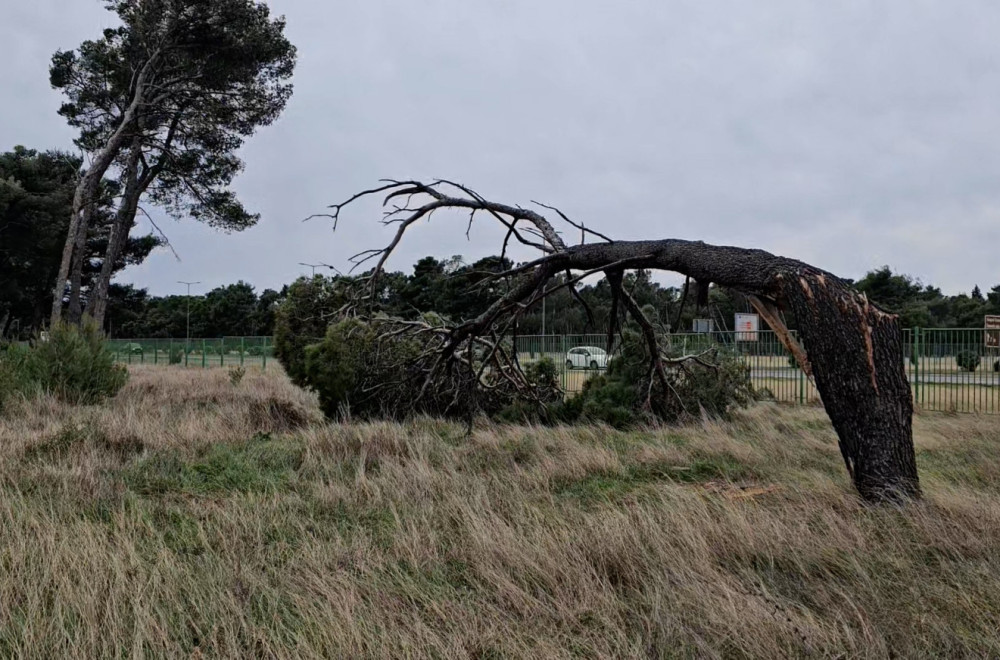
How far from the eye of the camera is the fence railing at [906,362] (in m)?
12.7

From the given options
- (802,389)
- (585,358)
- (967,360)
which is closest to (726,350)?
(802,389)

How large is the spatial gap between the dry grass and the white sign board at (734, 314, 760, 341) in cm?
806

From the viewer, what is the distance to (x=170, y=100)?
60.5 ft

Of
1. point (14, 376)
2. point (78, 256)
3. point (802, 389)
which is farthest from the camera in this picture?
point (78, 256)

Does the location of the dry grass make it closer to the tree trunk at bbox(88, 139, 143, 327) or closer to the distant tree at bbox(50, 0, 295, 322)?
the distant tree at bbox(50, 0, 295, 322)

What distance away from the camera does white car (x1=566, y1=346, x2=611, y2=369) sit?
52.4 feet

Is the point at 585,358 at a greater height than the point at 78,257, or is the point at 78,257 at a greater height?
the point at 78,257

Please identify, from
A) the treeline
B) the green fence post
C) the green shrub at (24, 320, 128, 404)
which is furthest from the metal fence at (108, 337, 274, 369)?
the green fence post

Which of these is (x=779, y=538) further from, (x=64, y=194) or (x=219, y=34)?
(x=64, y=194)

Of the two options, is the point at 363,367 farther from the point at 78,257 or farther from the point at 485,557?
the point at 78,257

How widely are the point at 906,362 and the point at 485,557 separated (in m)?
14.2

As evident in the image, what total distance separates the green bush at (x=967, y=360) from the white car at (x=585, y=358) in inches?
279

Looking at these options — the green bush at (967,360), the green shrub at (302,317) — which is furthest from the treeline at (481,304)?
the green bush at (967,360)

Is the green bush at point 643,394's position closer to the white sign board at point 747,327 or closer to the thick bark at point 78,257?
the white sign board at point 747,327
